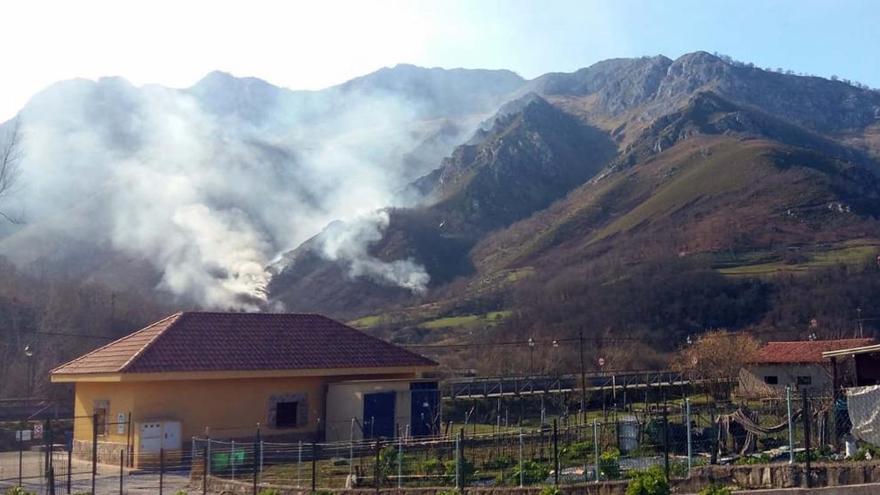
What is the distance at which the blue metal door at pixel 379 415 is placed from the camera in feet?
94.8

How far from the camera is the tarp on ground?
15836mm

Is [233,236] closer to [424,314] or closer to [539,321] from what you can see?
[424,314]

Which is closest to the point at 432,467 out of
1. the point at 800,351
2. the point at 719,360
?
the point at 719,360

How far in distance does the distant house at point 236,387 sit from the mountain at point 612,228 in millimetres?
48131

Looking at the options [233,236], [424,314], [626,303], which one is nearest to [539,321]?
[626,303]

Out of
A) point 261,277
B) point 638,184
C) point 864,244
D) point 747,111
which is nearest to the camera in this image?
point 864,244

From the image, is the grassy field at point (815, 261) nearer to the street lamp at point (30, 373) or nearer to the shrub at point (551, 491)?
the street lamp at point (30, 373)

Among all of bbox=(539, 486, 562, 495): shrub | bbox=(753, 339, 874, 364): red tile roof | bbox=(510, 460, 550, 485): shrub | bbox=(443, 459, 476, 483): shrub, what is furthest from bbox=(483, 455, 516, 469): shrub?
bbox=(753, 339, 874, 364): red tile roof

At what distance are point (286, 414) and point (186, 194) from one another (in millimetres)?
109610

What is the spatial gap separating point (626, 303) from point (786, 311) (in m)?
13.3

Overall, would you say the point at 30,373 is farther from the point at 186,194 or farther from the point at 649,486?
the point at 186,194

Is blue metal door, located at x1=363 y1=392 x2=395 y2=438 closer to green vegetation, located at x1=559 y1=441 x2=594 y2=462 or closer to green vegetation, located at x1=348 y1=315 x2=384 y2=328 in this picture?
green vegetation, located at x1=559 y1=441 x2=594 y2=462

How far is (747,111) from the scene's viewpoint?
569 ft

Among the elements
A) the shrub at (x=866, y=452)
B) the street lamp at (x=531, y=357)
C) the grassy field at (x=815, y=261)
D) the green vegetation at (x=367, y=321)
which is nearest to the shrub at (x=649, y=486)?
the shrub at (x=866, y=452)
